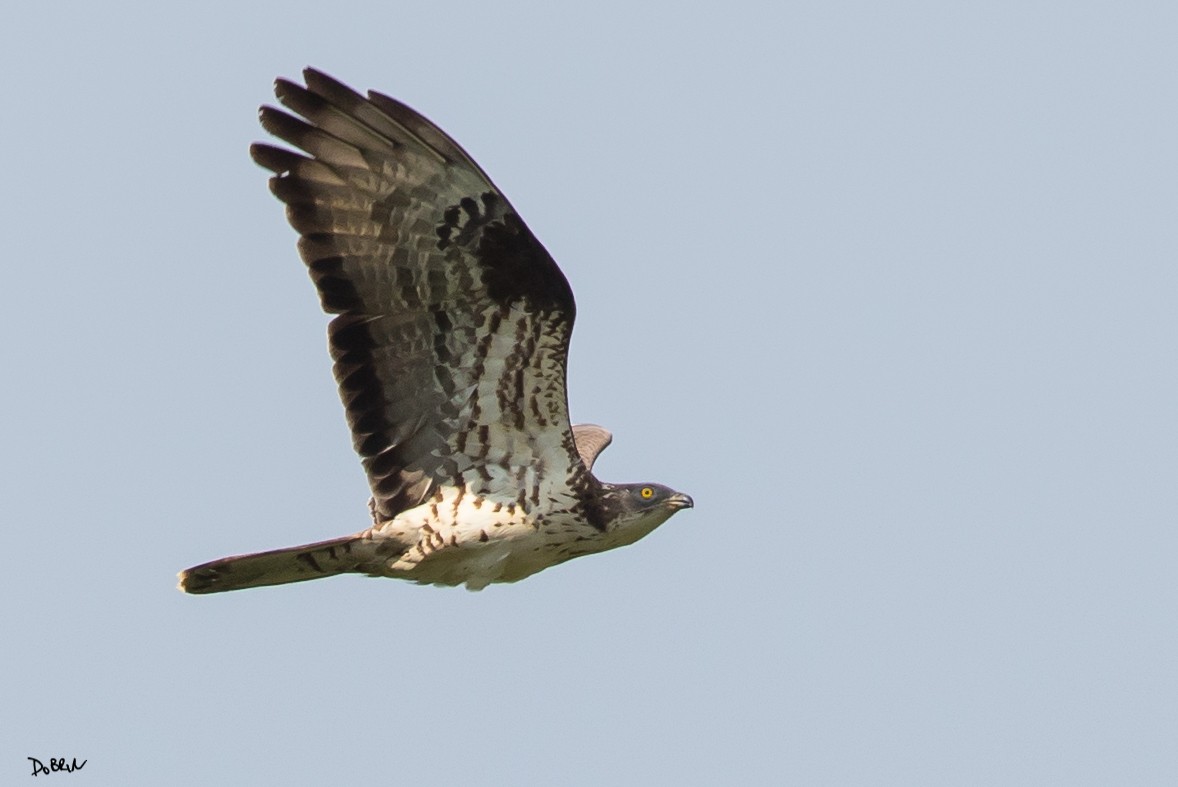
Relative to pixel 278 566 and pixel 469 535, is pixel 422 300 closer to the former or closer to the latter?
pixel 469 535

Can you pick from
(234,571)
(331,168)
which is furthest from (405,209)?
(234,571)

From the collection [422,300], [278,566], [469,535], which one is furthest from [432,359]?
[278,566]

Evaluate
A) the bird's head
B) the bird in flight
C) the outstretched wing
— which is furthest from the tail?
the bird's head

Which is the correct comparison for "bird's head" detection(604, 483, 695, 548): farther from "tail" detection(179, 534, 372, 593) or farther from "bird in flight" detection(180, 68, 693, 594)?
"tail" detection(179, 534, 372, 593)

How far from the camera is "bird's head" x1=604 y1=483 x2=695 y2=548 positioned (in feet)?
40.7

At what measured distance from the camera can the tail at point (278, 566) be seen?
11.6 metres

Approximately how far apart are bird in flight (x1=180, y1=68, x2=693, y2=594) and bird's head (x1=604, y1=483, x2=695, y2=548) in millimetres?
10

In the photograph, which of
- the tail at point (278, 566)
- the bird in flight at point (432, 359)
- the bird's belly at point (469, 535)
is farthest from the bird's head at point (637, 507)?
the tail at point (278, 566)

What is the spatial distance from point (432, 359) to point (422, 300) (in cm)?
38

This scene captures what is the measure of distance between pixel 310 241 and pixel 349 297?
1.30 feet

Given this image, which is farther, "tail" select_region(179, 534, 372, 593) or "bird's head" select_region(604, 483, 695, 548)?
"bird's head" select_region(604, 483, 695, 548)

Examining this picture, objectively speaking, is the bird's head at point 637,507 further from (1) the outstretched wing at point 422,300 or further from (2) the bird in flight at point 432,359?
(1) the outstretched wing at point 422,300

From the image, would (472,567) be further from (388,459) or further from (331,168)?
(331,168)

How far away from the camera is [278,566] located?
1175 centimetres
